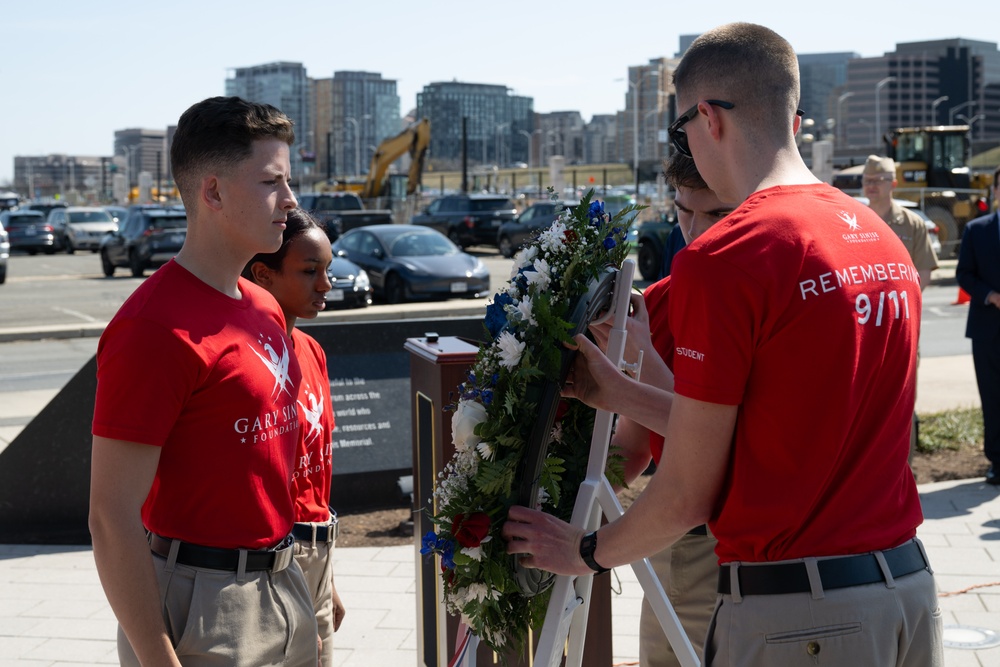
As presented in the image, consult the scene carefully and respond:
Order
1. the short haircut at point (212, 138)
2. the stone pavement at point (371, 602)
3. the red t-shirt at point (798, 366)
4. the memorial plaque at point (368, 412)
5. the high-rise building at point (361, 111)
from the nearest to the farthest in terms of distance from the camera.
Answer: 1. the red t-shirt at point (798, 366)
2. the short haircut at point (212, 138)
3. the stone pavement at point (371, 602)
4. the memorial plaque at point (368, 412)
5. the high-rise building at point (361, 111)

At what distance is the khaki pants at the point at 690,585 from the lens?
3.45 m

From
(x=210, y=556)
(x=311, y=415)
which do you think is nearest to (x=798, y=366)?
(x=210, y=556)

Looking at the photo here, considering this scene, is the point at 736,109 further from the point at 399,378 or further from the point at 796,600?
the point at 399,378

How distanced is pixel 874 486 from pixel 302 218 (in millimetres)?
2451

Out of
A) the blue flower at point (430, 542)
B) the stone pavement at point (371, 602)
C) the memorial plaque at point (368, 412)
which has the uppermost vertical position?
the blue flower at point (430, 542)

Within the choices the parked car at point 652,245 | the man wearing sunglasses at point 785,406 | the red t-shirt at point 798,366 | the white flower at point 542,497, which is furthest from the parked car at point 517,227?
the red t-shirt at point 798,366

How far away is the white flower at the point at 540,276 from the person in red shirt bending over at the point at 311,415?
32.8 inches

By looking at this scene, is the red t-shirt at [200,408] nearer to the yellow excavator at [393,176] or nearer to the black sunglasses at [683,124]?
the black sunglasses at [683,124]

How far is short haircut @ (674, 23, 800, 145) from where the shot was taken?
239 centimetres

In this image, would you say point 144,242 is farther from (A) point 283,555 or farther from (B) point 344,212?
(A) point 283,555

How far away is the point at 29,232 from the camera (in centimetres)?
4419

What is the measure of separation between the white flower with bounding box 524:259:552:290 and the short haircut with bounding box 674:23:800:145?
1.83ft

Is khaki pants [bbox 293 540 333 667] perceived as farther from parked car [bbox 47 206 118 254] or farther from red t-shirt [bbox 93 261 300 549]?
parked car [bbox 47 206 118 254]

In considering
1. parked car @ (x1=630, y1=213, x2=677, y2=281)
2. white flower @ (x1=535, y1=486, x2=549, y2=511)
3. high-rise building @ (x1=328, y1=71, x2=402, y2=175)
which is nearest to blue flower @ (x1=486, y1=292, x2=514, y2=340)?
white flower @ (x1=535, y1=486, x2=549, y2=511)
